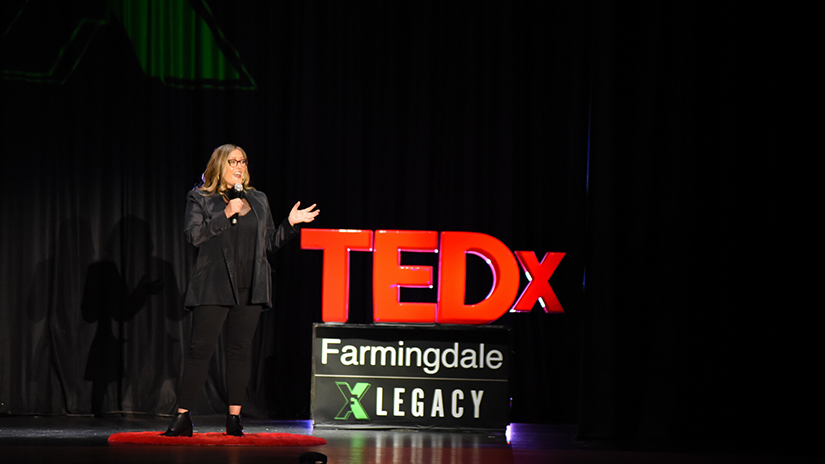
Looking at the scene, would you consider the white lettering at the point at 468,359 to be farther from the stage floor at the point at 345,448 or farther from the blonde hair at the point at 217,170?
the blonde hair at the point at 217,170

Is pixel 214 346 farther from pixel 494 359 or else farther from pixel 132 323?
pixel 494 359

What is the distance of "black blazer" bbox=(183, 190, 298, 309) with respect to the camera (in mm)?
3441

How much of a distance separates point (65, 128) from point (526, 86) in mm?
2850

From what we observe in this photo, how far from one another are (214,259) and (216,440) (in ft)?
2.64

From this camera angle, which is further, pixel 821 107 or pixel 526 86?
pixel 526 86

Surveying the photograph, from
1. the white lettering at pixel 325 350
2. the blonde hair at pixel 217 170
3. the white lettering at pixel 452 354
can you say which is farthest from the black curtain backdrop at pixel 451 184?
the blonde hair at pixel 217 170

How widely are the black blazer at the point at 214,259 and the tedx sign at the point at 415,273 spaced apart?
33.5 inches

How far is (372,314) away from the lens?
4.83 meters

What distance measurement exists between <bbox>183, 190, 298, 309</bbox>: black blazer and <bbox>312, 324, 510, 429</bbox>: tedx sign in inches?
29.6

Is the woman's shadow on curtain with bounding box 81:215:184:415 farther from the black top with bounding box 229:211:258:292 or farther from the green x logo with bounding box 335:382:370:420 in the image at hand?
the black top with bounding box 229:211:258:292

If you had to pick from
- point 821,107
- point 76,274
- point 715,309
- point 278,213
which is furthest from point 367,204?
point 821,107

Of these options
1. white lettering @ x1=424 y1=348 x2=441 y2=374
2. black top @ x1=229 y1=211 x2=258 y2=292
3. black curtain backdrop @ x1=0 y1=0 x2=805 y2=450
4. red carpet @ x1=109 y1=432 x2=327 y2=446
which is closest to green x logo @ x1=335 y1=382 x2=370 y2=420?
white lettering @ x1=424 y1=348 x2=441 y2=374

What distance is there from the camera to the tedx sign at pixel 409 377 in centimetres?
417

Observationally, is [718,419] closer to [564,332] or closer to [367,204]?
[564,332]
